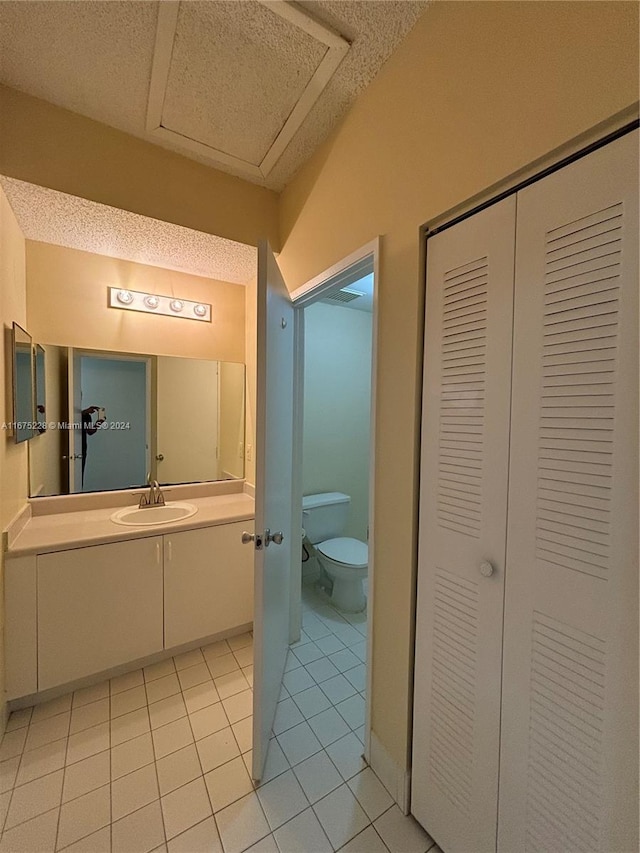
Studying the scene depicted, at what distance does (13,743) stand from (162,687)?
554 millimetres

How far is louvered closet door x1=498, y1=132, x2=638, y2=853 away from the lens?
2.16ft

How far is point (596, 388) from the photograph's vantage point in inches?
27.6

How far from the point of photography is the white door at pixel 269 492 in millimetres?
1189

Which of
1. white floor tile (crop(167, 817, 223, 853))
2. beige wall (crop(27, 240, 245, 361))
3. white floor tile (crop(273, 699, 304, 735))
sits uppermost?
beige wall (crop(27, 240, 245, 361))

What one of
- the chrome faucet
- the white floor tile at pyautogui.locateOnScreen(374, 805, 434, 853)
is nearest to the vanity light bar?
the chrome faucet

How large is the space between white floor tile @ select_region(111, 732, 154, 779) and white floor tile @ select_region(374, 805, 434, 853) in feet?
2.92

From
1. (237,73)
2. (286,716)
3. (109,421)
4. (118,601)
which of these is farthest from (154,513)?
(237,73)

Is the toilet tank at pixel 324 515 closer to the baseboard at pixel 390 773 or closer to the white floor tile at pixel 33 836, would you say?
the baseboard at pixel 390 773

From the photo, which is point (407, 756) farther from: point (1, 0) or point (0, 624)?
point (1, 0)

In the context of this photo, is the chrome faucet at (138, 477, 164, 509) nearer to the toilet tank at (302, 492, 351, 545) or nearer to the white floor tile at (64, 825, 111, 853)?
the toilet tank at (302, 492, 351, 545)

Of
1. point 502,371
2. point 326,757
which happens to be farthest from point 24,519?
point 502,371

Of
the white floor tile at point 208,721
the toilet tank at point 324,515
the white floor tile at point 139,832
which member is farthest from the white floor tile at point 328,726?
the toilet tank at point 324,515

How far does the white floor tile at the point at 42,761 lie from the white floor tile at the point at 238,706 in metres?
0.62

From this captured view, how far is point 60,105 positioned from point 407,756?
9.10 feet
